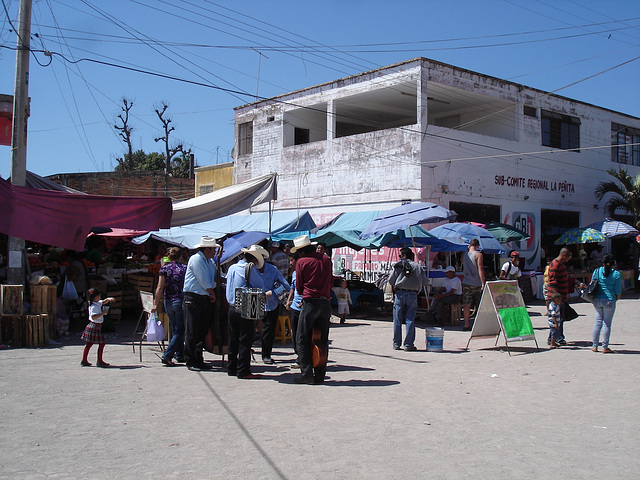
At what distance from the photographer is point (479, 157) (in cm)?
2206

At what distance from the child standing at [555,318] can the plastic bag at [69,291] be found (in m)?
8.78

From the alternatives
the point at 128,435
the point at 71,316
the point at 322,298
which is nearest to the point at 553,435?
the point at 322,298

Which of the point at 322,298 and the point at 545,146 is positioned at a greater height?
the point at 545,146

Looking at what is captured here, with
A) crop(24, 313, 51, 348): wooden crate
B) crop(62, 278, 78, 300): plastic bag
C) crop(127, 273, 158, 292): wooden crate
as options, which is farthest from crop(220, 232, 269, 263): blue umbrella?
crop(24, 313, 51, 348): wooden crate

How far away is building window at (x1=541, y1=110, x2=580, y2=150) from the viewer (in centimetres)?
2536

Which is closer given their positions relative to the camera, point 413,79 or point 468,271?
point 468,271

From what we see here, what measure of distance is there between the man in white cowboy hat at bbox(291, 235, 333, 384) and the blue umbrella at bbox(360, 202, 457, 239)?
5590 millimetres

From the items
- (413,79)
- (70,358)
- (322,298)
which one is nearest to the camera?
(322,298)

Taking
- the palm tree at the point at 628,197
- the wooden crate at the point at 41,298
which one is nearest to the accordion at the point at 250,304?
the wooden crate at the point at 41,298

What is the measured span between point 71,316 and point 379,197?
1236 cm

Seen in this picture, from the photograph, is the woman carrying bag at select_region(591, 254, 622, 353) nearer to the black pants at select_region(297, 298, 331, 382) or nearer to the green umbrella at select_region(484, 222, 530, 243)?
the black pants at select_region(297, 298, 331, 382)

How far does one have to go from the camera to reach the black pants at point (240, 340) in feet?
25.5

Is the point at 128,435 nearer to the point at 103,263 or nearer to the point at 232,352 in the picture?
the point at 232,352

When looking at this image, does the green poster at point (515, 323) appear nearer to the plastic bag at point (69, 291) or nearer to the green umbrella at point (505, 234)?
the plastic bag at point (69, 291)
